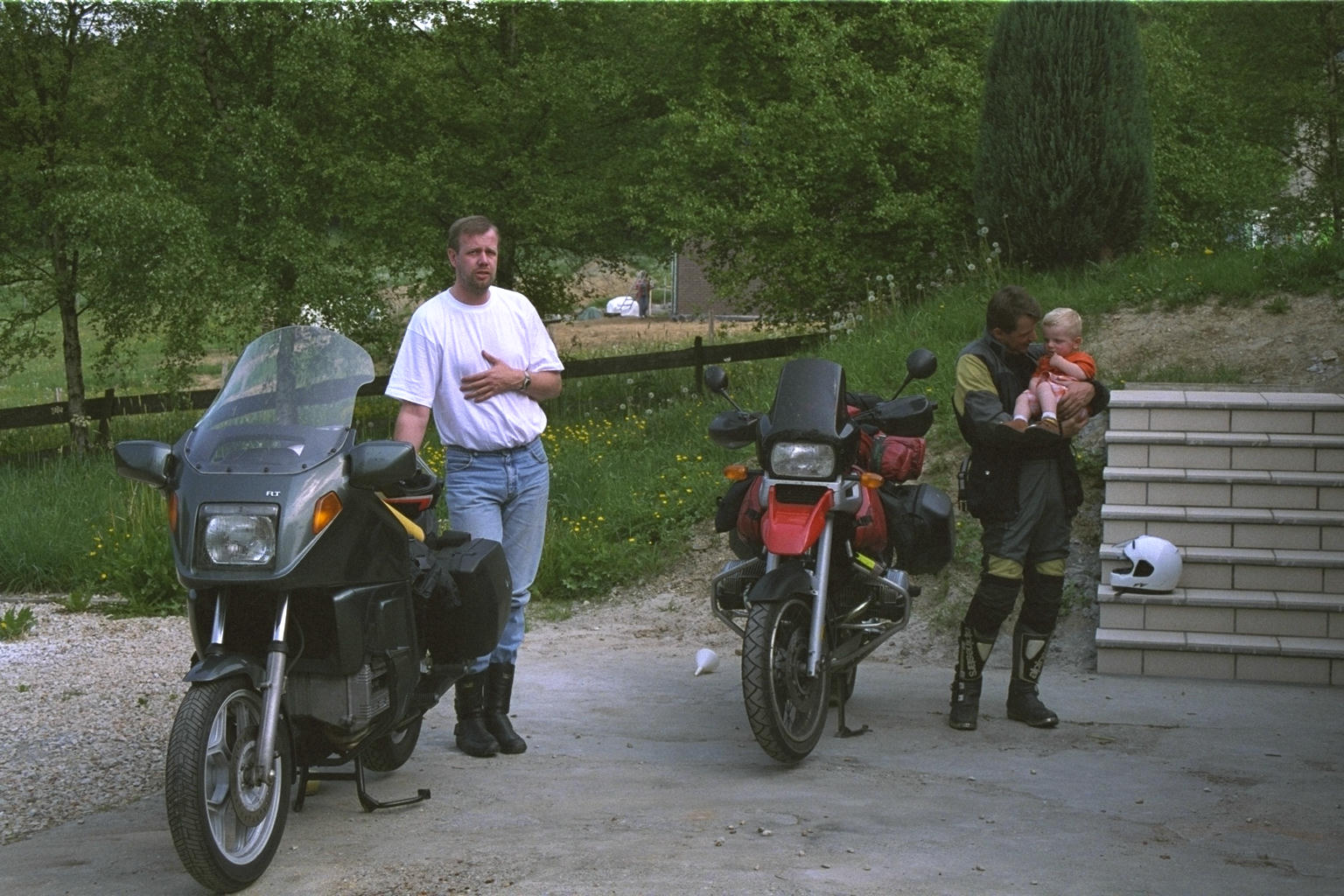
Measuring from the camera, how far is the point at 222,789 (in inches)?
162

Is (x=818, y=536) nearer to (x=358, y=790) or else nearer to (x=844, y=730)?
(x=844, y=730)

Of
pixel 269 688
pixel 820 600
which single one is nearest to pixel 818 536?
pixel 820 600

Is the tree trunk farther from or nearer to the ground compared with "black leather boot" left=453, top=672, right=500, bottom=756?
farther from the ground

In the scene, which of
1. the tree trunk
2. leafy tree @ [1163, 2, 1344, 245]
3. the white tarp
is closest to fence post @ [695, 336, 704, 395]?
the tree trunk

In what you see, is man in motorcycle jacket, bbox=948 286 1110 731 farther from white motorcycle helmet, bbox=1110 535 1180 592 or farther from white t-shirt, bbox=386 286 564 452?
white t-shirt, bbox=386 286 564 452

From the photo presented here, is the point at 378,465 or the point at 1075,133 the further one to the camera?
the point at 1075,133

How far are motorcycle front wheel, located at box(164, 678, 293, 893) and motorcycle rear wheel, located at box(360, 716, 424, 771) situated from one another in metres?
0.86

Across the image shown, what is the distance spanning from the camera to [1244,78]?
2356 cm

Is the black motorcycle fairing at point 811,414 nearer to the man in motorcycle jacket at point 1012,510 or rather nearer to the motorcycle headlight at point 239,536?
the man in motorcycle jacket at point 1012,510

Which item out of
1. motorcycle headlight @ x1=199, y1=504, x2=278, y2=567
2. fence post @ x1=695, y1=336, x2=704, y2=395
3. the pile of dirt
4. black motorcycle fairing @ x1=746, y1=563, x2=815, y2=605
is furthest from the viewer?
fence post @ x1=695, y1=336, x2=704, y2=395

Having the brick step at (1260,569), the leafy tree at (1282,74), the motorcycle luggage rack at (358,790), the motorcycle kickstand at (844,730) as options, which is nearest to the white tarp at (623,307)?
the leafy tree at (1282,74)

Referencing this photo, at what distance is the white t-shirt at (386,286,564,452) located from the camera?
5.64 meters

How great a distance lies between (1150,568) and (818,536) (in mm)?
2476

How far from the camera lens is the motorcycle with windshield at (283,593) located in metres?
4.11
